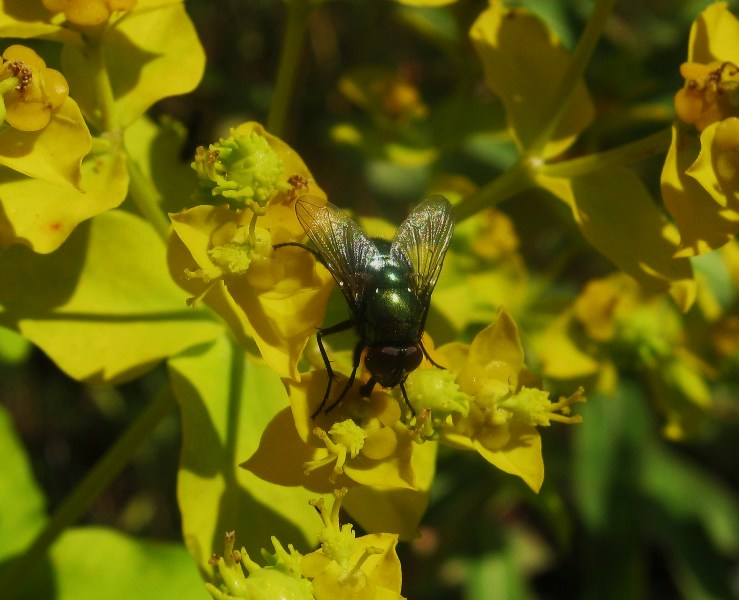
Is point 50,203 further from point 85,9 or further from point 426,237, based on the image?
point 426,237

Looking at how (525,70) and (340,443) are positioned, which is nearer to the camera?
(340,443)

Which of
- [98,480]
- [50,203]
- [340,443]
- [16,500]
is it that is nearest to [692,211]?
[340,443]

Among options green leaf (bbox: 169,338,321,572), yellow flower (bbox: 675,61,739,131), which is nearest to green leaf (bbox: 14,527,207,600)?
green leaf (bbox: 169,338,321,572)

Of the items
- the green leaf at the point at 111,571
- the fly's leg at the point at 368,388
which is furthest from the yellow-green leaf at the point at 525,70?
the green leaf at the point at 111,571

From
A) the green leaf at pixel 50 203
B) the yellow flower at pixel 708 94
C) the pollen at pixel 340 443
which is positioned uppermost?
the yellow flower at pixel 708 94

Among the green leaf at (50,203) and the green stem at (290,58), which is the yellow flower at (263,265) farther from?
the green stem at (290,58)

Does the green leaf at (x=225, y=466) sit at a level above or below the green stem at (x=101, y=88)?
below
